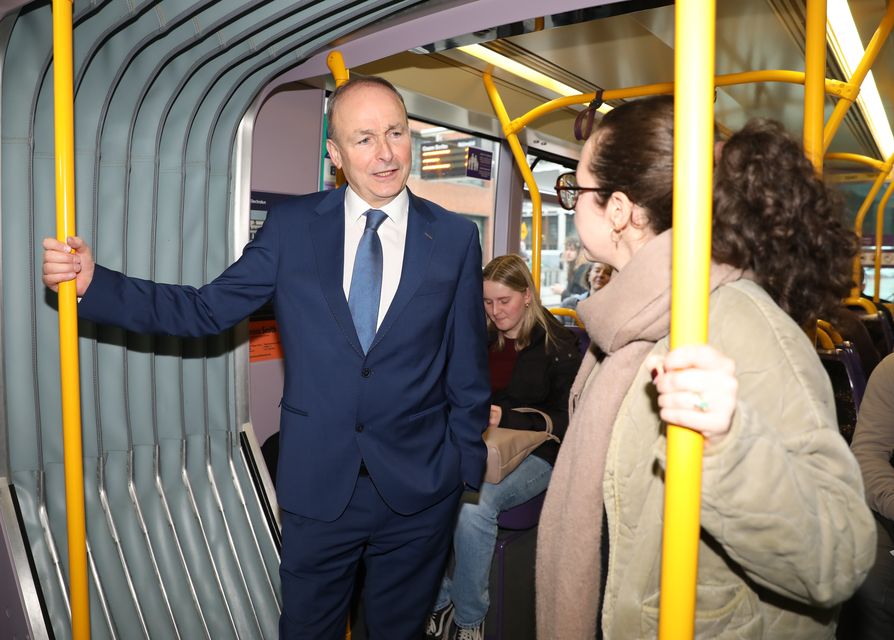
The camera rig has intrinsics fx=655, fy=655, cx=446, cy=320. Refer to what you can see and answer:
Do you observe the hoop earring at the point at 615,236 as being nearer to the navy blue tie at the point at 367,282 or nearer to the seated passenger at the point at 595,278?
the seated passenger at the point at 595,278

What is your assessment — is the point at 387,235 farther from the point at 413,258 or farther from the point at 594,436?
the point at 594,436

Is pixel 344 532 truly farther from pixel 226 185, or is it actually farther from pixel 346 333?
pixel 226 185

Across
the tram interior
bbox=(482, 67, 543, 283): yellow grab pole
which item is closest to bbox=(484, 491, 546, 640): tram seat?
the tram interior

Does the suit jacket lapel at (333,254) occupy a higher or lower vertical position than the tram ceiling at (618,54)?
lower

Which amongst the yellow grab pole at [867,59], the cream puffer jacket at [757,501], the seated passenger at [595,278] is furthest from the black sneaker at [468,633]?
the yellow grab pole at [867,59]

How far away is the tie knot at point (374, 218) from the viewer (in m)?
2.18

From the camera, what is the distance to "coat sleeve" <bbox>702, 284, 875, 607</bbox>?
3.24 ft

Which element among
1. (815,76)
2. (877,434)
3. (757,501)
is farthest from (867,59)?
(757,501)

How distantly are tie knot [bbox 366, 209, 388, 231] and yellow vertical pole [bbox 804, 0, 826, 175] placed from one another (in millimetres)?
1307

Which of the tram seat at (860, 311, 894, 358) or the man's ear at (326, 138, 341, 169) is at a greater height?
the man's ear at (326, 138, 341, 169)

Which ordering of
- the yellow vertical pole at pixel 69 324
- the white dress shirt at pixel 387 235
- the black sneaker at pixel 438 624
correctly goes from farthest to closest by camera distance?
1. the black sneaker at pixel 438 624
2. the white dress shirt at pixel 387 235
3. the yellow vertical pole at pixel 69 324

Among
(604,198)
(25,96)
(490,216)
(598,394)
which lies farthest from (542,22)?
(490,216)

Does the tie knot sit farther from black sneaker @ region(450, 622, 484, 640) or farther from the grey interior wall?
black sneaker @ region(450, 622, 484, 640)

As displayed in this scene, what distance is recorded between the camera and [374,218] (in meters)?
2.18
